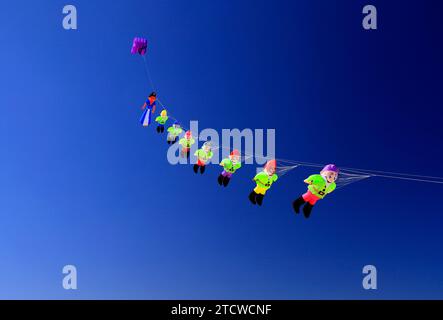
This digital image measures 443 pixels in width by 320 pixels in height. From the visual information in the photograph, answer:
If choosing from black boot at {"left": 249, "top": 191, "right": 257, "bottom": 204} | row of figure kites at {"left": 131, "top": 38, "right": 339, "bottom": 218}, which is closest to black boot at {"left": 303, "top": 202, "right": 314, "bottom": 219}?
row of figure kites at {"left": 131, "top": 38, "right": 339, "bottom": 218}

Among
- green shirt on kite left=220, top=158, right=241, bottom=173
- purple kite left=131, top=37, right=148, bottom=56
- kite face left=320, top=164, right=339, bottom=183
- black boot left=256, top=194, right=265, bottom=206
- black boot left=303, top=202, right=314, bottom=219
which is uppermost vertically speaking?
purple kite left=131, top=37, right=148, bottom=56

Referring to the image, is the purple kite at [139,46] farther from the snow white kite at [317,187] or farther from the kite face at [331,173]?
the kite face at [331,173]

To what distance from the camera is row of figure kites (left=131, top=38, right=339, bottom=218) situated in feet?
21.6

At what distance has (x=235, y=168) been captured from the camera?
8.07 metres

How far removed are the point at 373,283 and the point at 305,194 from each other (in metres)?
3.63

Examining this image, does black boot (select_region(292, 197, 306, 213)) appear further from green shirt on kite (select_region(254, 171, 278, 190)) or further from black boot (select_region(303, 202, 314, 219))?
green shirt on kite (select_region(254, 171, 278, 190))

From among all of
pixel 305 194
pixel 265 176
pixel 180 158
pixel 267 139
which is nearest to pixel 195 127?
pixel 180 158

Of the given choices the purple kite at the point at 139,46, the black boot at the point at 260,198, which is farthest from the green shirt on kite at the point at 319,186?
the purple kite at the point at 139,46

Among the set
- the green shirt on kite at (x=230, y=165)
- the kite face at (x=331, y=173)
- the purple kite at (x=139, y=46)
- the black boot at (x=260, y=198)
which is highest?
the purple kite at (x=139, y=46)

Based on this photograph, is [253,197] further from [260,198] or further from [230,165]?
[230,165]

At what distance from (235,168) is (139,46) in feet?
13.0

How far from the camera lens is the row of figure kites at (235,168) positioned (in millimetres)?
Answer: 6594
